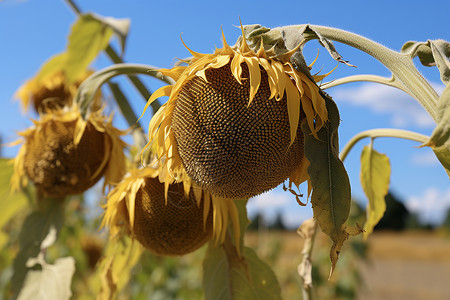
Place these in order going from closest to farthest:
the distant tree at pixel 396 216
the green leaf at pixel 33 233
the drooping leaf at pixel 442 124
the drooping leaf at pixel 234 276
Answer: the drooping leaf at pixel 442 124 → the drooping leaf at pixel 234 276 → the green leaf at pixel 33 233 → the distant tree at pixel 396 216

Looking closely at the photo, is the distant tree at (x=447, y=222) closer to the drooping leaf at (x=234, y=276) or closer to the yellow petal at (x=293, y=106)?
the drooping leaf at (x=234, y=276)

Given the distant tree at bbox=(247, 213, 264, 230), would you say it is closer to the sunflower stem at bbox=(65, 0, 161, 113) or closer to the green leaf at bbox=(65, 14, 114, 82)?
the sunflower stem at bbox=(65, 0, 161, 113)

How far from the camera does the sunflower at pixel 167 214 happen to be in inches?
41.5

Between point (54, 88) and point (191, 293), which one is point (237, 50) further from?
point (191, 293)

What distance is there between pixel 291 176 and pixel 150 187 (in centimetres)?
42

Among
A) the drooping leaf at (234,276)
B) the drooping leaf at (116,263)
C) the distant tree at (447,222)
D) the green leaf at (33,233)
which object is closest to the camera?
the drooping leaf at (234,276)

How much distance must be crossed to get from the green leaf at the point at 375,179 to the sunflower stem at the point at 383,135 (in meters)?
0.11

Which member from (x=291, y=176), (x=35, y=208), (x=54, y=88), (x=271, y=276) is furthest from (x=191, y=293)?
(x=291, y=176)

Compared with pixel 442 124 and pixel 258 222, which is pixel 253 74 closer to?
pixel 442 124

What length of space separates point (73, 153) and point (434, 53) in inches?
36.9

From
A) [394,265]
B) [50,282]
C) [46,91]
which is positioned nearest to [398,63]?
[50,282]

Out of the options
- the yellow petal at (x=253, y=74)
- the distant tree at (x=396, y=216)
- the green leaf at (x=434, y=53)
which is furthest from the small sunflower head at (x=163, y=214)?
the distant tree at (x=396, y=216)

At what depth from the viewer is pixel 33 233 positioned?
145 cm

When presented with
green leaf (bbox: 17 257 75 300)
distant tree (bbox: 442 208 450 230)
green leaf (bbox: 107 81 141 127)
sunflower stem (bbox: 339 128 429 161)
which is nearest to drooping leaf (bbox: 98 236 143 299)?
green leaf (bbox: 17 257 75 300)
